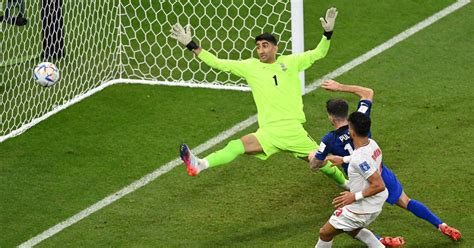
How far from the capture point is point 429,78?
14.2 metres

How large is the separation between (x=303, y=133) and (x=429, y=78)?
12.2 feet

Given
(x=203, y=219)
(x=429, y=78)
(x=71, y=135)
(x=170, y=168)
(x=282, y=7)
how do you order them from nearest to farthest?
1. (x=203, y=219)
2. (x=170, y=168)
3. (x=71, y=135)
4. (x=429, y=78)
5. (x=282, y=7)

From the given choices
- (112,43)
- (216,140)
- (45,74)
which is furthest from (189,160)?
(112,43)

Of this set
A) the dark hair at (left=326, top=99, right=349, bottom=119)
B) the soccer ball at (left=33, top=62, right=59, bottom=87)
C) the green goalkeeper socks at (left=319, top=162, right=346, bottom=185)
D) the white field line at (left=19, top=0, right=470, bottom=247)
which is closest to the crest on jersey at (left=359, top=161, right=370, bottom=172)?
the dark hair at (left=326, top=99, right=349, bottom=119)

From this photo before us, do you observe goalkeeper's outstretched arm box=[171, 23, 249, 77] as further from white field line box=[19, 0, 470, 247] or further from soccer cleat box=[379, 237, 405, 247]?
soccer cleat box=[379, 237, 405, 247]

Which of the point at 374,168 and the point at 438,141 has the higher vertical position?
the point at 374,168

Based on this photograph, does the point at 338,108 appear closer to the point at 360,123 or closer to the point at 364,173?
the point at 360,123

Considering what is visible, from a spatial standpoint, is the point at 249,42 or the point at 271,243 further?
the point at 249,42

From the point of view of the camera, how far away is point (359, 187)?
9492mm

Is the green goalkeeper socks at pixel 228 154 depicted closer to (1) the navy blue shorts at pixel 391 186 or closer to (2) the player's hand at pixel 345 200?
(1) the navy blue shorts at pixel 391 186

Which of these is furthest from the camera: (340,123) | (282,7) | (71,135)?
(282,7)

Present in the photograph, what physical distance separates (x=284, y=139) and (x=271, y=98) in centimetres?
41

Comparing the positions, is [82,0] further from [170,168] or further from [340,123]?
[340,123]

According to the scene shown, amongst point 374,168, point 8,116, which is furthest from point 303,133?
point 8,116
